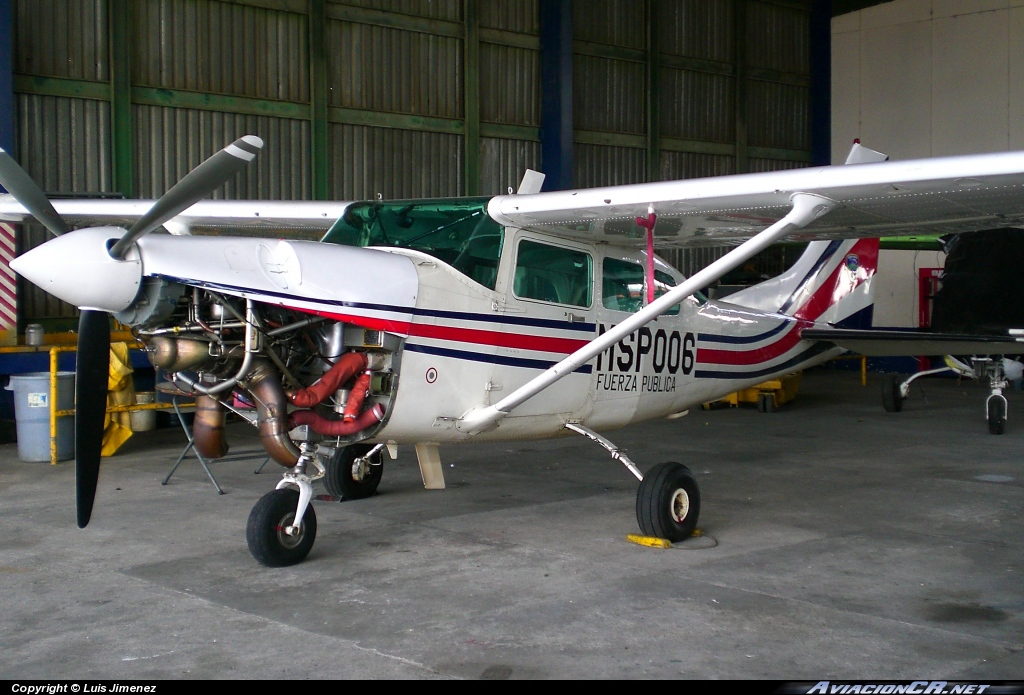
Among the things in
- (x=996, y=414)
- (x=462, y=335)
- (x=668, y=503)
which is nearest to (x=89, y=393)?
(x=462, y=335)

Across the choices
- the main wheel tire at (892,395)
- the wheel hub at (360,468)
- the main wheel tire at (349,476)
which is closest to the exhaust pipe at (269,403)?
the main wheel tire at (349,476)

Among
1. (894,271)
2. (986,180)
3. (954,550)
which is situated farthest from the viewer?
(894,271)

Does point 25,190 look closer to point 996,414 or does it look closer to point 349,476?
point 349,476

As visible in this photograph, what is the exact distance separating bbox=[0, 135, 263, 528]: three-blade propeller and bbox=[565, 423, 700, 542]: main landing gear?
3202 millimetres

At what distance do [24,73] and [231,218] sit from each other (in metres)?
5.40

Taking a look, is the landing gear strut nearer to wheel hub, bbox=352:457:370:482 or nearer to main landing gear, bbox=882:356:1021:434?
wheel hub, bbox=352:457:370:482

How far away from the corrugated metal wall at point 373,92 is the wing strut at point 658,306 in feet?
26.0

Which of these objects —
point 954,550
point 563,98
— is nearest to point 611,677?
point 954,550

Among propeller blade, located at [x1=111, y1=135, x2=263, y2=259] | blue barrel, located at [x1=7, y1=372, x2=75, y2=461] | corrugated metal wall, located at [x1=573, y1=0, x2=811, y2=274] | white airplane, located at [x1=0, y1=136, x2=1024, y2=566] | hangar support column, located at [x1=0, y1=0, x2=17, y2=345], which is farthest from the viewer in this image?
corrugated metal wall, located at [x1=573, y1=0, x2=811, y2=274]

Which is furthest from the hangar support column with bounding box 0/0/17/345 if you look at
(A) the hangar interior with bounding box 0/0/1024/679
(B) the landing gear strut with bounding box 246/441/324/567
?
(B) the landing gear strut with bounding box 246/441/324/567

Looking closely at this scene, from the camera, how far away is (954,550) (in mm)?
6121

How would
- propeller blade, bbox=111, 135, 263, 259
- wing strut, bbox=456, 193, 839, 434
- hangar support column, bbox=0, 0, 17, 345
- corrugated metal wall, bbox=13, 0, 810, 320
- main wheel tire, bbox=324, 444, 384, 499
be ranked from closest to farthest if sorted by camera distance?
propeller blade, bbox=111, 135, 263, 259 < wing strut, bbox=456, 193, 839, 434 < main wheel tire, bbox=324, 444, 384, 499 < hangar support column, bbox=0, 0, 17, 345 < corrugated metal wall, bbox=13, 0, 810, 320

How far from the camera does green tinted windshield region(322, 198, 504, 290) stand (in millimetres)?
6227
